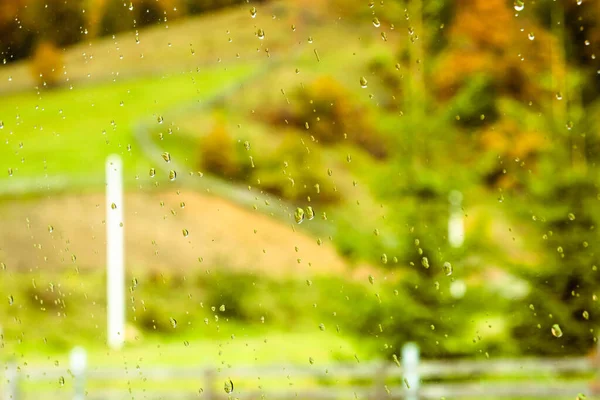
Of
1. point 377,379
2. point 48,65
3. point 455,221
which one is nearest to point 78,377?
point 377,379

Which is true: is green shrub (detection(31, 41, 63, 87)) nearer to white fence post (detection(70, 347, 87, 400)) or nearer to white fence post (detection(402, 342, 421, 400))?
white fence post (detection(402, 342, 421, 400))

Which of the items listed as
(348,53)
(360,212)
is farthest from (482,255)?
(348,53)

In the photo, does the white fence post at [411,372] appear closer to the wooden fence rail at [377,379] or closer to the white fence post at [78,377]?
the wooden fence rail at [377,379]

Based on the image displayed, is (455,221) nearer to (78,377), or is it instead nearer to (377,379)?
(377,379)

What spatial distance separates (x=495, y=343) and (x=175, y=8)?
15.8 feet

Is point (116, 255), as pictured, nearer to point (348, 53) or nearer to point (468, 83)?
point (348, 53)

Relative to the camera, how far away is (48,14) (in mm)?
1509

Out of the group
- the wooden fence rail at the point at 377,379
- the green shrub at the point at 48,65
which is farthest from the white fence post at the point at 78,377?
the green shrub at the point at 48,65

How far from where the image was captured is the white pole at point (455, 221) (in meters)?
5.46

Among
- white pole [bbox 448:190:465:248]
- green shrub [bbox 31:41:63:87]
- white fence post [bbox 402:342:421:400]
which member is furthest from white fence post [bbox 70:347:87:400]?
green shrub [bbox 31:41:63:87]

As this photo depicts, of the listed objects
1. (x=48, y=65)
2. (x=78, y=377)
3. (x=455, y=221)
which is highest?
(x=455, y=221)

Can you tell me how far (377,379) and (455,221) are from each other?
4.45 feet

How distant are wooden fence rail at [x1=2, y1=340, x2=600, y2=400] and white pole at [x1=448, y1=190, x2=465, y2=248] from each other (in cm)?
78

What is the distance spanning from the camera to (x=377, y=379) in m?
4.71
